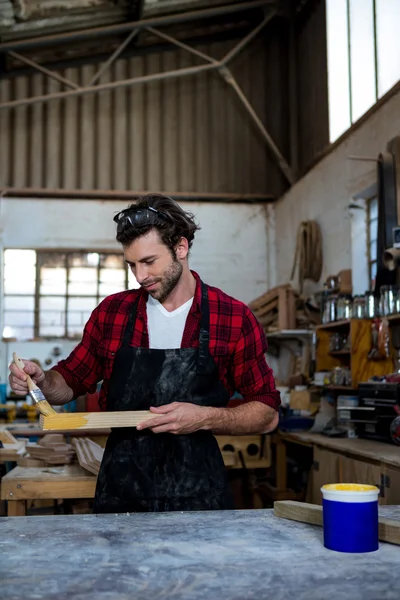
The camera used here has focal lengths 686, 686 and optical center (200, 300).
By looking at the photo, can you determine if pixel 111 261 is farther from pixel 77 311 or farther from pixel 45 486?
pixel 45 486

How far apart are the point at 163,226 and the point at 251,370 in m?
0.58

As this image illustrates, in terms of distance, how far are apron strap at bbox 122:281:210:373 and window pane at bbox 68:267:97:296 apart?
16.4 ft

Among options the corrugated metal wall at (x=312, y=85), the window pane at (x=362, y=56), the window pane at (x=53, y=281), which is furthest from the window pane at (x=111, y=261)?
the window pane at (x=362, y=56)

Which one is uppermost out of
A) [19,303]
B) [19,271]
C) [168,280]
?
[19,271]

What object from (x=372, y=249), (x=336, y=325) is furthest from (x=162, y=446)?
(x=372, y=249)

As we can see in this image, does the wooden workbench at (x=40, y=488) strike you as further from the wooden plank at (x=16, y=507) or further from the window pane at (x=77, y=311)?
the window pane at (x=77, y=311)

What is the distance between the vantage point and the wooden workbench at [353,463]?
10.8 feet

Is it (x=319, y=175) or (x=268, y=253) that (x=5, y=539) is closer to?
(x=319, y=175)

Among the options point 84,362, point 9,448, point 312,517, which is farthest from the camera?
point 9,448

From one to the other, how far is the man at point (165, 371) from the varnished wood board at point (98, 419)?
0.14 metres

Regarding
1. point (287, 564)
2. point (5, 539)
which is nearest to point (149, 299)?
point (5, 539)

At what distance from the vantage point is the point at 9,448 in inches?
156

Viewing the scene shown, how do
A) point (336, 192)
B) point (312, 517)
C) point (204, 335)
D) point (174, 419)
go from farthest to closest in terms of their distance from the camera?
point (336, 192) → point (204, 335) → point (174, 419) → point (312, 517)

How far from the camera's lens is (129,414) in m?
2.03
